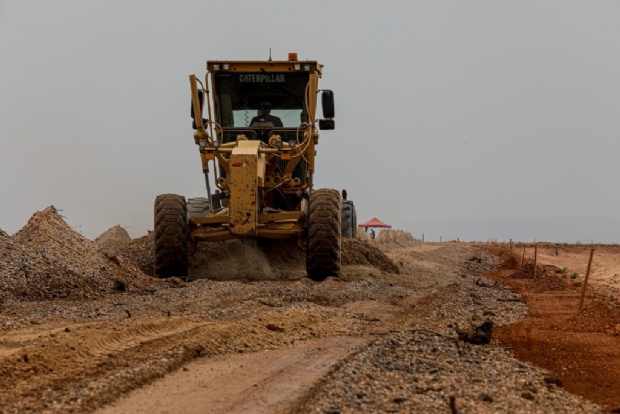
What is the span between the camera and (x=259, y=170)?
13492 millimetres

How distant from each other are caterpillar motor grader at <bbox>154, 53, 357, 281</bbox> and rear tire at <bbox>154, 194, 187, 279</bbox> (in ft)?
0.05

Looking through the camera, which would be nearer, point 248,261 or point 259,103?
point 248,261

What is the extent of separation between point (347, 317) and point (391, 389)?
3815mm

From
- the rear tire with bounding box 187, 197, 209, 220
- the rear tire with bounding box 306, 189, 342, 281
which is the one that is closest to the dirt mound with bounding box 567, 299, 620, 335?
the rear tire with bounding box 306, 189, 342, 281

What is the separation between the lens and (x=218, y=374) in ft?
20.4

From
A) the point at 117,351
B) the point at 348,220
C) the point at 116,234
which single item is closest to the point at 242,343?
the point at 117,351

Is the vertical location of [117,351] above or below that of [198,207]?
above

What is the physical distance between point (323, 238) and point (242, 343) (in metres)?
5.99

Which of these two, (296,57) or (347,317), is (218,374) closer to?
(347,317)

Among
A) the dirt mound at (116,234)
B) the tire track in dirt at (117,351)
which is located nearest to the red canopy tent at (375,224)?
the dirt mound at (116,234)

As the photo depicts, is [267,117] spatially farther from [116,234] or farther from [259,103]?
[116,234]

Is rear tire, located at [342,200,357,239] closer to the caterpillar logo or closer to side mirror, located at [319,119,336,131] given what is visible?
side mirror, located at [319,119,336,131]

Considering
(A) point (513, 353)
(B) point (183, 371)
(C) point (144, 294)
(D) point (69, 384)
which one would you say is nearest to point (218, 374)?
(B) point (183, 371)

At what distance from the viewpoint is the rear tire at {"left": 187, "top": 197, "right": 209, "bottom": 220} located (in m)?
16.3
